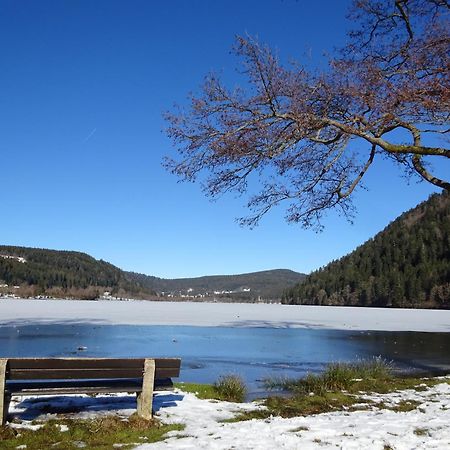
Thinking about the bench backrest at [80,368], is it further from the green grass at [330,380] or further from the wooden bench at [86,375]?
the green grass at [330,380]

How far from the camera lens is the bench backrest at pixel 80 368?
6684 millimetres

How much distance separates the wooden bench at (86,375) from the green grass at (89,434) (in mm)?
363

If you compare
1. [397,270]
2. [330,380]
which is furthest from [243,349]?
[397,270]

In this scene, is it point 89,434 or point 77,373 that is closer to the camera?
point 89,434

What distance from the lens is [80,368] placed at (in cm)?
698

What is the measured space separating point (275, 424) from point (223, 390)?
3636 mm

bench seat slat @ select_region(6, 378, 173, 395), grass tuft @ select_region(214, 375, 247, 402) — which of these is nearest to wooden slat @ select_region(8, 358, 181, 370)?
bench seat slat @ select_region(6, 378, 173, 395)

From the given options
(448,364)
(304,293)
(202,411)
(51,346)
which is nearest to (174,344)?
(51,346)

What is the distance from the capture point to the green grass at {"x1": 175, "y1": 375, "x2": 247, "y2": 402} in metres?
9.76

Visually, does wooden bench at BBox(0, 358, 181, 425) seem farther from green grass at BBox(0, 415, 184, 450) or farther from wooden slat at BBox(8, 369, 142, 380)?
green grass at BBox(0, 415, 184, 450)

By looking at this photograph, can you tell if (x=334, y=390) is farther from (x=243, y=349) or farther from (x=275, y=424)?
(x=243, y=349)

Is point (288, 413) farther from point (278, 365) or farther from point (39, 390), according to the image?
point (278, 365)

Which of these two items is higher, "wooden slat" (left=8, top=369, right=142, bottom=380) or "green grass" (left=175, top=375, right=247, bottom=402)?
"wooden slat" (left=8, top=369, right=142, bottom=380)

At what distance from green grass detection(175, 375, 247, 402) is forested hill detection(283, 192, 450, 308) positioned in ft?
351
